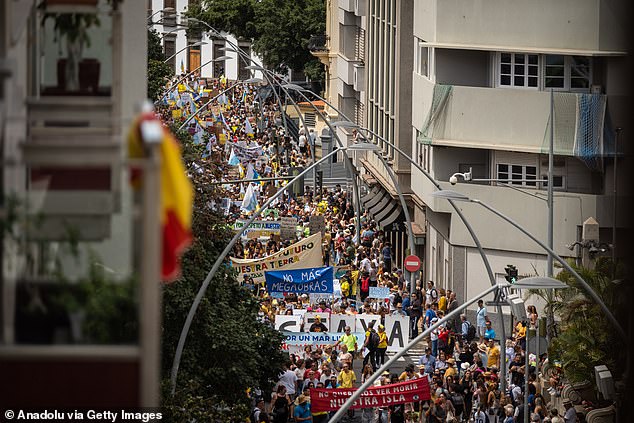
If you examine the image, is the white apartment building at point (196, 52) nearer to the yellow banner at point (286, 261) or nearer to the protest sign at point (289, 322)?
the yellow banner at point (286, 261)

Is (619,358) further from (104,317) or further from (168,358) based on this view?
(104,317)

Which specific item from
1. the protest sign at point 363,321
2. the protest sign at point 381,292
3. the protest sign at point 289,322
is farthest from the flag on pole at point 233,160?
the protest sign at point 363,321

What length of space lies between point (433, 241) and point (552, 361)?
72.4ft

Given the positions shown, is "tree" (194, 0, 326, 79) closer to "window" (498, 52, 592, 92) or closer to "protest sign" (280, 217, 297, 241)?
"protest sign" (280, 217, 297, 241)

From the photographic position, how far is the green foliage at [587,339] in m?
26.3

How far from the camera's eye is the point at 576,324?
88.6 feet

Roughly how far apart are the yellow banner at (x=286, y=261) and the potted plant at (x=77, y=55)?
98.7 ft

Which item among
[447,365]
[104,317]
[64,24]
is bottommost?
[447,365]

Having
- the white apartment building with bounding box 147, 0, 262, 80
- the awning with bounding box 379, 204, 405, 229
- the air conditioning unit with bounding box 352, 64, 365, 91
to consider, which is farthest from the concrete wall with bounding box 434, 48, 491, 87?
the white apartment building with bounding box 147, 0, 262, 80

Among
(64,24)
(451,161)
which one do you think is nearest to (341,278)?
(451,161)

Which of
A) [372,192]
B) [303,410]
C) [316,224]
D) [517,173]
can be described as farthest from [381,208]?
[303,410]

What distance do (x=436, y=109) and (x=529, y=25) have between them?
4.62 meters

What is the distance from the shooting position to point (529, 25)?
42.2m

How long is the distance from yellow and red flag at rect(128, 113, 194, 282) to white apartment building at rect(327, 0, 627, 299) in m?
32.7
